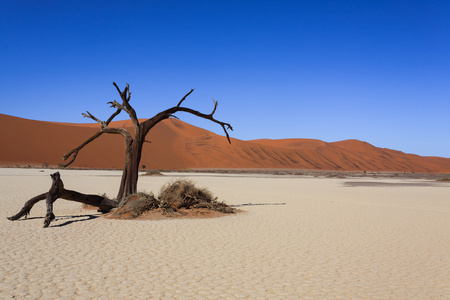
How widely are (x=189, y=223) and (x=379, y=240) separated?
16.3ft

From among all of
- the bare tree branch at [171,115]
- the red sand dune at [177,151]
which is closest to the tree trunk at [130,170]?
the bare tree branch at [171,115]

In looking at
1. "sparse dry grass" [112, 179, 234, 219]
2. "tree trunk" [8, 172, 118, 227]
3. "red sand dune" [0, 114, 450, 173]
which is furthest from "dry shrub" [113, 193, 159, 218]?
"red sand dune" [0, 114, 450, 173]

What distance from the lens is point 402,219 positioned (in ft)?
39.9

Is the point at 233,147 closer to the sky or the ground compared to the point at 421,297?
closer to the sky

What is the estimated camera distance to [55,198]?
1003 centimetres

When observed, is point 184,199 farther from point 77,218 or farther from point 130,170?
point 77,218

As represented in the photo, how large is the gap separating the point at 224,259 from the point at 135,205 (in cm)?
568

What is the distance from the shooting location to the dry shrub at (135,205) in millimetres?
11544

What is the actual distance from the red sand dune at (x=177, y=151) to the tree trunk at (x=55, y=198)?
62269 millimetres

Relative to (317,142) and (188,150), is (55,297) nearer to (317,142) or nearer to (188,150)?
(188,150)

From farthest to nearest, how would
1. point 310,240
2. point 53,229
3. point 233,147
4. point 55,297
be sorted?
point 233,147 → point 53,229 → point 310,240 → point 55,297

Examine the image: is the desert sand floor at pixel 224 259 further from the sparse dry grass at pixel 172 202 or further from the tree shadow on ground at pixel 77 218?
the sparse dry grass at pixel 172 202

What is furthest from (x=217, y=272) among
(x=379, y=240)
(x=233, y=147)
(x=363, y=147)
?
(x=363, y=147)

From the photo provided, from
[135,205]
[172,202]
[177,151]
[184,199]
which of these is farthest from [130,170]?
[177,151]
